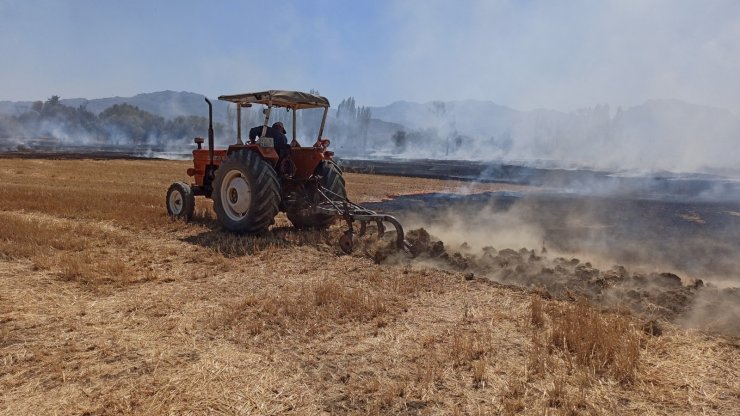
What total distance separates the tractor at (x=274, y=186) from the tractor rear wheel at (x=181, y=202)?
21 millimetres

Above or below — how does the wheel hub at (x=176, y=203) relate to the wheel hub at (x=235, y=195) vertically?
below

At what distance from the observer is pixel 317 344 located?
4.22 meters

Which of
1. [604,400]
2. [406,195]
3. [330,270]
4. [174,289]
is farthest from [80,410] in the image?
[406,195]

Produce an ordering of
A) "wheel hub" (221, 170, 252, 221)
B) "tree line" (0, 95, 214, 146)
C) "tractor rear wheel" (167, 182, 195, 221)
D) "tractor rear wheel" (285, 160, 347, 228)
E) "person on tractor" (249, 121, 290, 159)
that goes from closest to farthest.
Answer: "wheel hub" (221, 170, 252, 221) < "person on tractor" (249, 121, 290, 159) < "tractor rear wheel" (285, 160, 347, 228) < "tractor rear wheel" (167, 182, 195, 221) < "tree line" (0, 95, 214, 146)

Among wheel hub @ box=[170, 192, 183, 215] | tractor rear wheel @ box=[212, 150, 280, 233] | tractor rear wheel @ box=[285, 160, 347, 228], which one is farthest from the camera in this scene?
wheel hub @ box=[170, 192, 183, 215]

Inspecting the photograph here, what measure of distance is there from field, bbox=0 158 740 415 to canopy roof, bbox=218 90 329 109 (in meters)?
2.93

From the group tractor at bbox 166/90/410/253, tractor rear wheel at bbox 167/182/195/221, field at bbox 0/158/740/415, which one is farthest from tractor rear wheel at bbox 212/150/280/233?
tractor rear wheel at bbox 167/182/195/221

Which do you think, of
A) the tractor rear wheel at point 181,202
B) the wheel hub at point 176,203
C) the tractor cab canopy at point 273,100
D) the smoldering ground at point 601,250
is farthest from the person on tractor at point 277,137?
the smoldering ground at point 601,250

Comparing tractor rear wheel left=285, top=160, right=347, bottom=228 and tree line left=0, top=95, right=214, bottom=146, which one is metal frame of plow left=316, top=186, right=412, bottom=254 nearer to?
tractor rear wheel left=285, top=160, right=347, bottom=228

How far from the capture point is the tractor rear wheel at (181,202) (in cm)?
975

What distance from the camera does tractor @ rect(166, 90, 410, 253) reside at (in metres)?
7.93

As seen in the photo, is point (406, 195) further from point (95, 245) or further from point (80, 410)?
point (80, 410)

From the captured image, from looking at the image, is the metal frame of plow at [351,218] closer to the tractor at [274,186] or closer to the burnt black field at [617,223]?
→ the tractor at [274,186]

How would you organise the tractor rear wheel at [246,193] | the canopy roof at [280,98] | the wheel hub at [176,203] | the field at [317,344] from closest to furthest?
the field at [317,344], the tractor rear wheel at [246,193], the canopy roof at [280,98], the wheel hub at [176,203]
